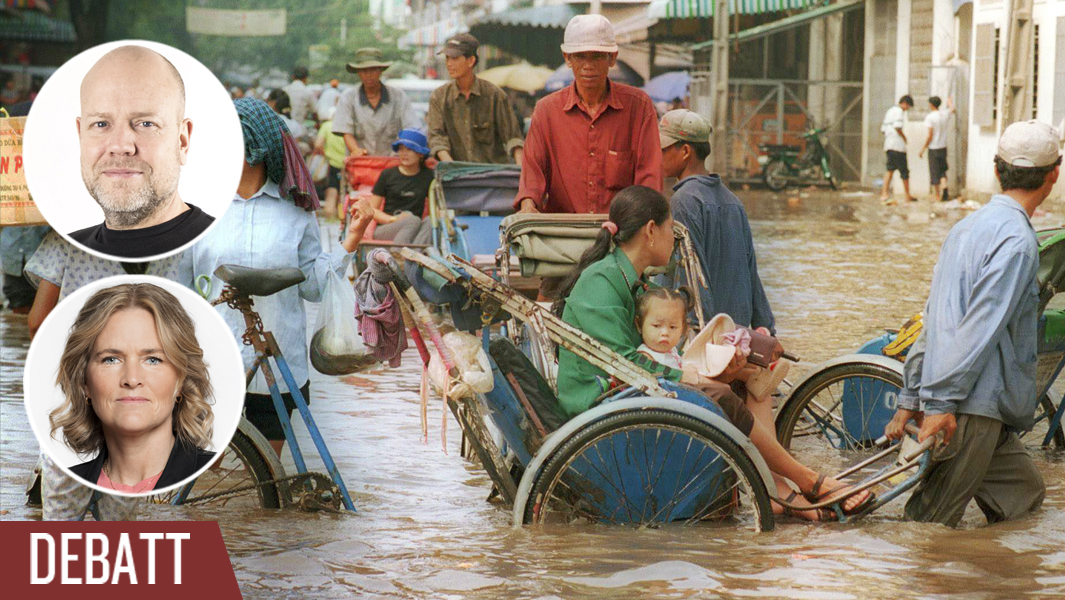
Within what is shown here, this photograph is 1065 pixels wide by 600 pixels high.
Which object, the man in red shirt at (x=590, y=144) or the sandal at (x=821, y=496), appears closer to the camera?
the sandal at (x=821, y=496)

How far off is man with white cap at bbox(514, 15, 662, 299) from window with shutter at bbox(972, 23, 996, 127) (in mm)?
17422

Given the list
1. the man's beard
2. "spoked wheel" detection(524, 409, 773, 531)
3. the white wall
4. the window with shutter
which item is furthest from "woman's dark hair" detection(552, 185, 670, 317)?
the window with shutter

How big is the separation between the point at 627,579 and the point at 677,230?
1.87m

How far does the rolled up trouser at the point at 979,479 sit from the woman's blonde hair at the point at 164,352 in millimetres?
2912

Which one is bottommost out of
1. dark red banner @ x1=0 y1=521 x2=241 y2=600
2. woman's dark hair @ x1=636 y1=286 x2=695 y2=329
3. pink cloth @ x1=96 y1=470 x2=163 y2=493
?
dark red banner @ x1=0 y1=521 x2=241 y2=600

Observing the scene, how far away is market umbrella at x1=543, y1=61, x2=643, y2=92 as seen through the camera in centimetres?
3103

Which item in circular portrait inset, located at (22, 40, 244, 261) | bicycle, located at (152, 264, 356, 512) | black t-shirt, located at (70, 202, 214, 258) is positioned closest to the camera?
circular portrait inset, located at (22, 40, 244, 261)

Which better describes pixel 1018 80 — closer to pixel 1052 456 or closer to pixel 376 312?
pixel 1052 456

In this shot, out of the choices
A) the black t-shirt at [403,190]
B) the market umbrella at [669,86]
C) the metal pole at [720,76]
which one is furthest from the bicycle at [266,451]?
the market umbrella at [669,86]

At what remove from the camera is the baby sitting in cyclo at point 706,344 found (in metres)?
5.38

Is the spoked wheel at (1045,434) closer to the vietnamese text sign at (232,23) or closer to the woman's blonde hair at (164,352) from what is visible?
the woman's blonde hair at (164,352)

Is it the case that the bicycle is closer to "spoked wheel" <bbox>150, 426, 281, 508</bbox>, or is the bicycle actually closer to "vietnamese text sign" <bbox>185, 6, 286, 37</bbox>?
"spoked wheel" <bbox>150, 426, 281, 508</bbox>

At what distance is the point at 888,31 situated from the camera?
28.1m

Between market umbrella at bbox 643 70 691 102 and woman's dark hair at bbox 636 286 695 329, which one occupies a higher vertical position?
market umbrella at bbox 643 70 691 102
